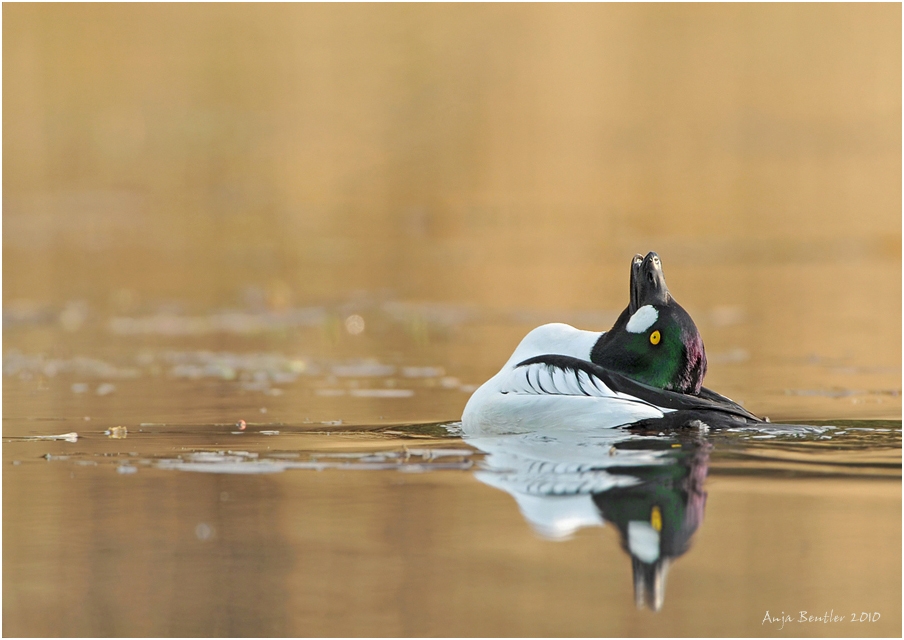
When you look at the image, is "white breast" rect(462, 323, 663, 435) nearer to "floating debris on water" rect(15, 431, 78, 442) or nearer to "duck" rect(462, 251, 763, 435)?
"duck" rect(462, 251, 763, 435)

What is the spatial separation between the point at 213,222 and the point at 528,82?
12.8 m

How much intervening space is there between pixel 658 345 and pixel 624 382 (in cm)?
30

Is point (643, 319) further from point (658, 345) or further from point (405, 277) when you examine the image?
point (405, 277)

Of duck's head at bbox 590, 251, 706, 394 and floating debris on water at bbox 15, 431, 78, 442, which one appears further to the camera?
floating debris on water at bbox 15, 431, 78, 442

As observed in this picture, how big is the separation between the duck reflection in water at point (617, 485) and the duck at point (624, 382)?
0.30ft

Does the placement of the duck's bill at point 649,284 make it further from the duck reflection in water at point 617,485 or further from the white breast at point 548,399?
the duck reflection in water at point 617,485

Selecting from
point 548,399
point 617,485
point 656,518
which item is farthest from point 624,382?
point 656,518

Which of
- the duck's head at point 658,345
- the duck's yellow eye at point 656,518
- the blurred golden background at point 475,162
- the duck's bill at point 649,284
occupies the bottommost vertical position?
the duck's yellow eye at point 656,518

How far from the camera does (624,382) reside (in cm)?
748

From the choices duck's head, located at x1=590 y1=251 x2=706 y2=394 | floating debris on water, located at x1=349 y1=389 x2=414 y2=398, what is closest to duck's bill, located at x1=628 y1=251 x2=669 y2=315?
duck's head, located at x1=590 y1=251 x2=706 y2=394

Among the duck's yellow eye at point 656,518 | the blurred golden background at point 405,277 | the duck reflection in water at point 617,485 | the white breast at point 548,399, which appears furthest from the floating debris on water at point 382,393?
the duck's yellow eye at point 656,518

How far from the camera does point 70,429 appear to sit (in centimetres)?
841

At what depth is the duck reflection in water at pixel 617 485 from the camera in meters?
5.43

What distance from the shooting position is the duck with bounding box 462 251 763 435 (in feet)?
24.1
